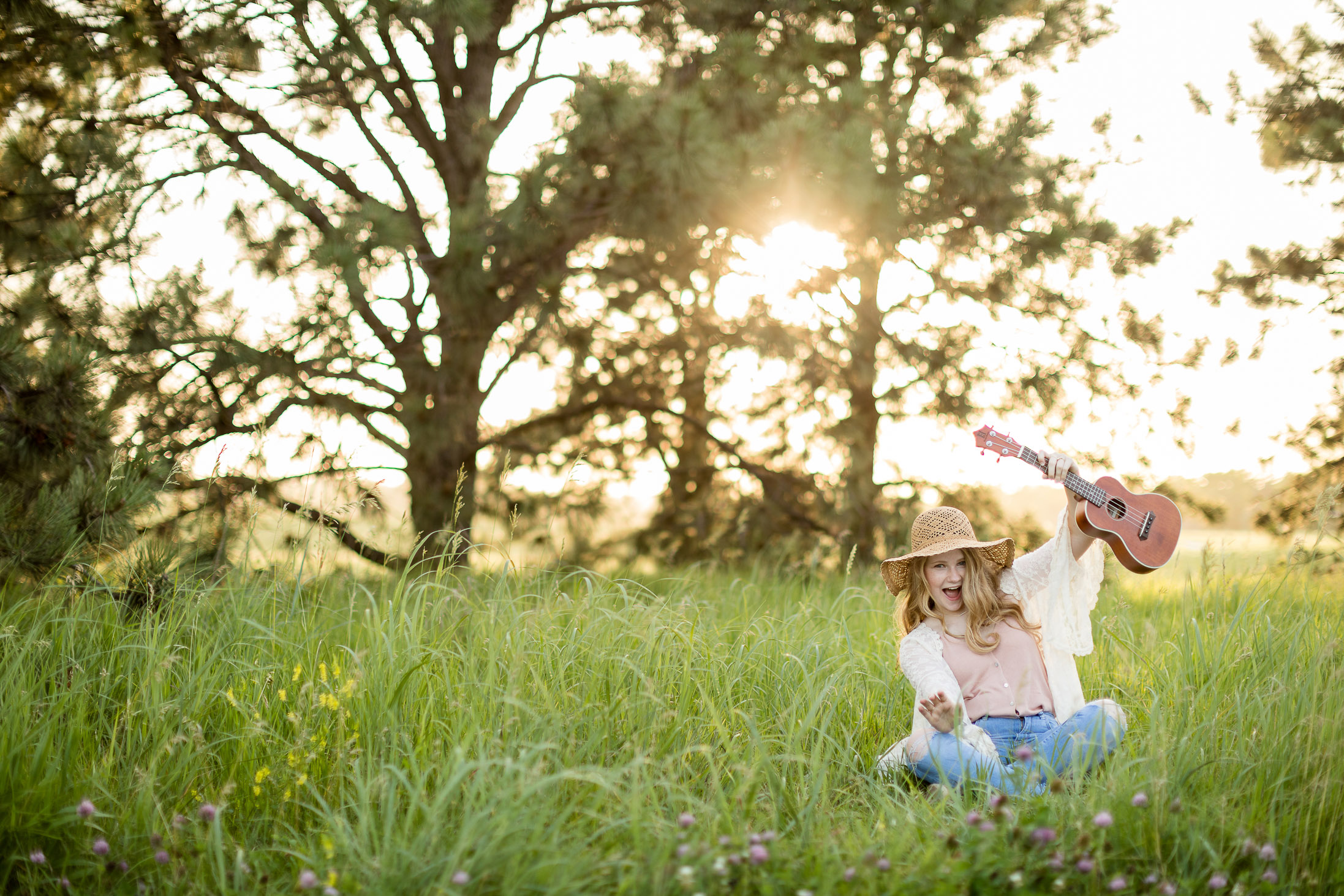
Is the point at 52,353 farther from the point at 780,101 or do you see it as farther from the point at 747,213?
the point at 780,101

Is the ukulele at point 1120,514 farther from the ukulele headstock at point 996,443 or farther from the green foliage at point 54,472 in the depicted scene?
the green foliage at point 54,472

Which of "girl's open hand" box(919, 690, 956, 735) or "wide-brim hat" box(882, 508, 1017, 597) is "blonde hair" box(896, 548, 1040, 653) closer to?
"wide-brim hat" box(882, 508, 1017, 597)

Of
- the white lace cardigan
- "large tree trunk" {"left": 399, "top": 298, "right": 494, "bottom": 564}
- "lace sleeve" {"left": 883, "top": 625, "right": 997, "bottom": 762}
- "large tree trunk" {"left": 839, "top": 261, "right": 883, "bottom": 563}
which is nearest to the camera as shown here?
"lace sleeve" {"left": 883, "top": 625, "right": 997, "bottom": 762}

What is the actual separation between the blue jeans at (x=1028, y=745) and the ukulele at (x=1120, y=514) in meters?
0.55

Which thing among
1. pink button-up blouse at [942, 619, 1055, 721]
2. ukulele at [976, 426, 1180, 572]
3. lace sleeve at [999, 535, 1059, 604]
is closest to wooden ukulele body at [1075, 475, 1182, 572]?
ukulele at [976, 426, 1180, 572]

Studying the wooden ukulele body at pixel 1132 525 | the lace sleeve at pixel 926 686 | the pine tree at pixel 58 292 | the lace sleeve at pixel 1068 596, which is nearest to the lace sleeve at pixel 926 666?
the lace sleeve at pixel 926 686

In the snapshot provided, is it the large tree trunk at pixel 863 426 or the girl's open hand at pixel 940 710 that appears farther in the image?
the large tree trunk at pixel 863 426

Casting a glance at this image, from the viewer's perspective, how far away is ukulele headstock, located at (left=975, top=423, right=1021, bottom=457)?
313 cm

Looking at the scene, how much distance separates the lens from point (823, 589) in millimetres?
5590

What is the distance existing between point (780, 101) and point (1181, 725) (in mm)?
4524

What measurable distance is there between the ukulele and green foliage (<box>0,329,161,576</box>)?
123 inches

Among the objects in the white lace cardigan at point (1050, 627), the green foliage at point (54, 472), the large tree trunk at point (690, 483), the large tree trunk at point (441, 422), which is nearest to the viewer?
the white lace cardigan at point (1050, 627)

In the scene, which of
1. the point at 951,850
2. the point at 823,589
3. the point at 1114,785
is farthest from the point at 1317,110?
the point at 951,850

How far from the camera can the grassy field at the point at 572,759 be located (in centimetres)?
200
